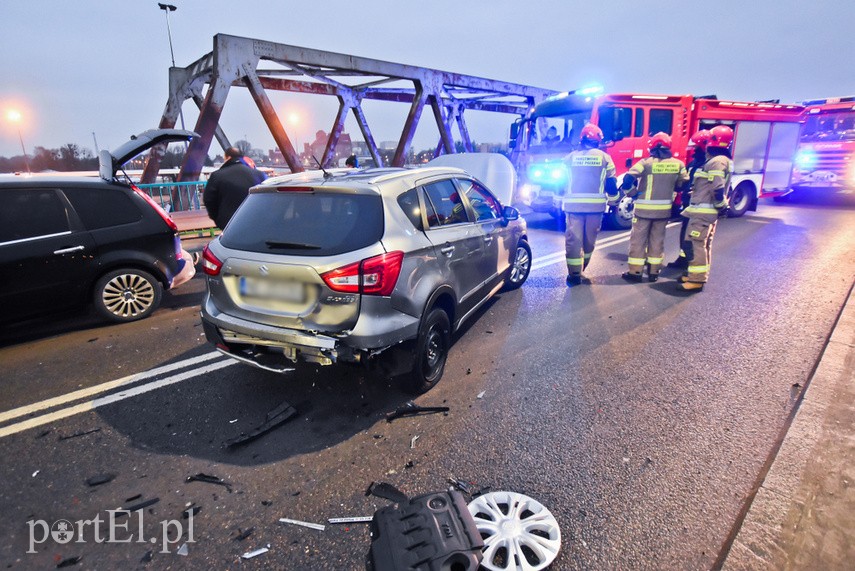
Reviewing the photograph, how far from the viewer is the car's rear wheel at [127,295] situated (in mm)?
4605

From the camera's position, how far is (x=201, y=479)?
2463 millimetres

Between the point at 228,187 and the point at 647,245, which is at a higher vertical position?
the point at 228,187

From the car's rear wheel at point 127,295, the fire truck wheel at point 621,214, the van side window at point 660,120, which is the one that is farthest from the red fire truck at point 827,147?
the car's rear wheel at point 127,295

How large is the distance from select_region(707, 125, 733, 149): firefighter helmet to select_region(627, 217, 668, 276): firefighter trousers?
1.11m

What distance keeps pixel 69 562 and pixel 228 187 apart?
4.53 meters

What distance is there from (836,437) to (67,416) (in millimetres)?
5020

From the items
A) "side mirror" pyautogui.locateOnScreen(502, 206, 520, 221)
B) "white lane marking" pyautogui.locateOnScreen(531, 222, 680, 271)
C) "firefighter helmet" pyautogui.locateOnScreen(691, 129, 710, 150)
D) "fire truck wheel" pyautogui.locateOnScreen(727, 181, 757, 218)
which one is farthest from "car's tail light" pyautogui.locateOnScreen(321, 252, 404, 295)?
"fire truck wheel" pyautogui.locateOnScreen(727, 181, 757, 218)

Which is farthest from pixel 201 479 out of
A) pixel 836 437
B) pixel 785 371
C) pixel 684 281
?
pixel 684 281

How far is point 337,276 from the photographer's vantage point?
2689mm

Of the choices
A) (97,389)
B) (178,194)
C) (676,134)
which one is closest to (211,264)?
(97,389)

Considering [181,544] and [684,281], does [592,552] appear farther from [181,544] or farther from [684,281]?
[684,281]

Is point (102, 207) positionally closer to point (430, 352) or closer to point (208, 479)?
point (208, 479)

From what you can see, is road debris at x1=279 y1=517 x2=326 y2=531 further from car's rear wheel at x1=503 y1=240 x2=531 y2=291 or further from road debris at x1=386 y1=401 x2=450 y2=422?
car's rear wheel at x1=503 y1=240 x2=531 y2=291

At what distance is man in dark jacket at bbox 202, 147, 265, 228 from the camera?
5.61 meters
